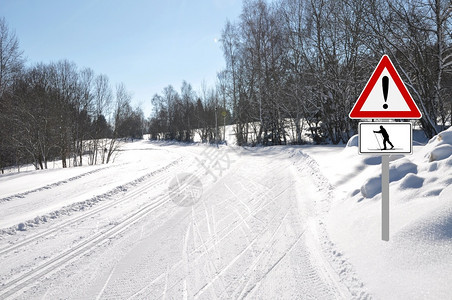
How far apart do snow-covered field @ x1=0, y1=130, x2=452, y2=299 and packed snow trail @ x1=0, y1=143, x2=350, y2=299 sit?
2cm

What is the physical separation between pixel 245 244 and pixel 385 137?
2393 millimetres

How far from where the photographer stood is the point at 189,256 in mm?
3559

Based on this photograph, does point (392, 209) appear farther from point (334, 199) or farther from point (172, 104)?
point (172, 104)

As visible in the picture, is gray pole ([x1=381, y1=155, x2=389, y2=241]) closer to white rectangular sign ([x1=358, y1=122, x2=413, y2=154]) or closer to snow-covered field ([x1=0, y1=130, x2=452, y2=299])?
white rectangular sign ([x1=358, y1=122, x2=413, y2=154])

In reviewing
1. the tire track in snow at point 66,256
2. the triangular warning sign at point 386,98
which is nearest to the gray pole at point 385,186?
the triangular warning sign at point 386,98

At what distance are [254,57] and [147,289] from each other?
25.2 m

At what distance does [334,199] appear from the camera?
571 cm

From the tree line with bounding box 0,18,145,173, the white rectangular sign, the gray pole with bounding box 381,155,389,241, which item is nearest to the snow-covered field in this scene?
the gray pole with bounding box 381,155,389,241

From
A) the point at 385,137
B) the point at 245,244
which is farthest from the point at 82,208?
the point at 385,137

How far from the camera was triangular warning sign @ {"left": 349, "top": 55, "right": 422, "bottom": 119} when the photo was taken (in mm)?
2887

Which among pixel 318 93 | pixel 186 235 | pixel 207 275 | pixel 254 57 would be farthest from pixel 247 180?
pixel 254 57

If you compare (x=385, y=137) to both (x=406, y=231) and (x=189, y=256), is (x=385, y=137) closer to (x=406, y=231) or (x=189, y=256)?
(x=406, y=231)

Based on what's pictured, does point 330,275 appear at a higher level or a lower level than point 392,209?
lower

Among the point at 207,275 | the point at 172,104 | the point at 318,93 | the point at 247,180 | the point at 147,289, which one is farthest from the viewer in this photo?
the point at 172,104
